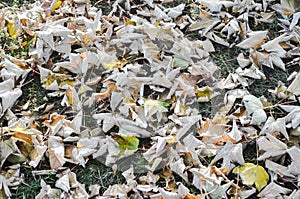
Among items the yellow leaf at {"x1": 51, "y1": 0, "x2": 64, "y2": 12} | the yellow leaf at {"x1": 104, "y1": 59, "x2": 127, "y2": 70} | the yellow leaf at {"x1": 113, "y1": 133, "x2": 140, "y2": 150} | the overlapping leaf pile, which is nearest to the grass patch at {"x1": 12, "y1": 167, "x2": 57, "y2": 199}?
the overlapping leaf pile

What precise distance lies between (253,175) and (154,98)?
452 millimetres

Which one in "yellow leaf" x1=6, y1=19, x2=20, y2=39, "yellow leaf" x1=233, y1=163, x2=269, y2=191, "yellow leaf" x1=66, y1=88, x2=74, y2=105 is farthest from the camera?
"yellow leaf" x1=6, y1=19, x2=20, y2=39

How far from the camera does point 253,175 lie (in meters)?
1.59

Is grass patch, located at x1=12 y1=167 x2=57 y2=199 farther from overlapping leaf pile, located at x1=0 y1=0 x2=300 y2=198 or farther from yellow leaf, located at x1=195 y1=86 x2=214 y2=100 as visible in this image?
yellow leaf, located at x1=195 y1=86 x2=214 y2=100

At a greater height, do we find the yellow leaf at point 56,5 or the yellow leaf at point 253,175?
the yellow leaf at point 56,5

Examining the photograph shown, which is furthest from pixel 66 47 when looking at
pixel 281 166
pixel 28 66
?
pixel 281 166

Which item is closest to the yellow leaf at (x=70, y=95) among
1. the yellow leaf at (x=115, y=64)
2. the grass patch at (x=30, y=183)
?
the yellow leaf at (x=115, y=64)

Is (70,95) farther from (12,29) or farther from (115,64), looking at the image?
(12,29)

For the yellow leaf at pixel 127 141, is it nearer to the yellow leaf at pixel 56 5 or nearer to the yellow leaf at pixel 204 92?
the yellow leaf at pixel 204 92

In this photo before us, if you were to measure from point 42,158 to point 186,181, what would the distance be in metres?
0.48

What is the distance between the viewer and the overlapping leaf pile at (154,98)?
1.60 m

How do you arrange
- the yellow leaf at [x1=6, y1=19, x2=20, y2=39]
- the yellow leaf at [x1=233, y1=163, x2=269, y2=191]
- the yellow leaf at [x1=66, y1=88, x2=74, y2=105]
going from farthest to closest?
the yellow leaf at [x1=6, y1=19, x2=20, y2=39] → the yellow leaf at [x1=66, y1=88, x2=74, y2=105] → the yellow leaf at [x1=233, y1=163, x2=269, y2=191]

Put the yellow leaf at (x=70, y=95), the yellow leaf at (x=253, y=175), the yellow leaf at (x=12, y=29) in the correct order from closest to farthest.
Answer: the yellow leaf at (x=253, y=175) → the yellow leaf at (x=70, y=95) → the yellow leaf at (x=12, y=29)

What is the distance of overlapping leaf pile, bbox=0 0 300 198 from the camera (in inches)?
62.8
